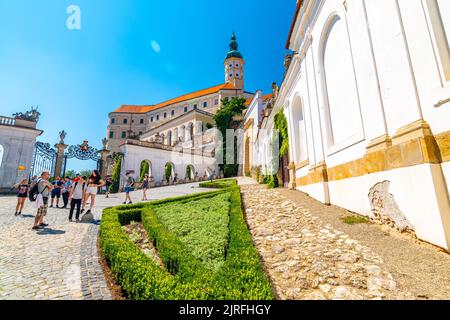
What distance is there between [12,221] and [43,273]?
20.9 ft

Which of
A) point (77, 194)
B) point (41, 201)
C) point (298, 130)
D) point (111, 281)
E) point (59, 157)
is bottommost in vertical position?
point (111, 281)

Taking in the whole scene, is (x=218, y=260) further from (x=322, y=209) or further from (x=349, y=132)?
(x=349, y=132)

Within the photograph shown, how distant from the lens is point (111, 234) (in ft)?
17.0

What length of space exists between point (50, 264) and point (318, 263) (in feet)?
16.5

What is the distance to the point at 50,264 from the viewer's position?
14.0ft

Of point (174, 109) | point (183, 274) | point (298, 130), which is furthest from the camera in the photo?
point (174, 109)

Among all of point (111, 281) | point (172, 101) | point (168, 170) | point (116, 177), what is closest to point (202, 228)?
point (111, 281)

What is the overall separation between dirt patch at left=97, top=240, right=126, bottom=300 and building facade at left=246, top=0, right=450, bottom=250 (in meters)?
5.18

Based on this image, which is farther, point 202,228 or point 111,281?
point 202,228

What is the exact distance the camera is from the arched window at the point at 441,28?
3.89m

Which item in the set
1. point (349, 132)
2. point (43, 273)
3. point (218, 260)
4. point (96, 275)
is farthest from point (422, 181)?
point (43, 273)

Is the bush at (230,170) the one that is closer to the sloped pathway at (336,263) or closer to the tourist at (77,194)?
the tourist at (77,194)

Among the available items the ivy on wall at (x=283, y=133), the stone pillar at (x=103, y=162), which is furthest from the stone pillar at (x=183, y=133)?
the ivy on wall at (x=283, y=133)

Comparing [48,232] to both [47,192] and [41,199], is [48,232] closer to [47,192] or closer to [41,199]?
[41,199]
